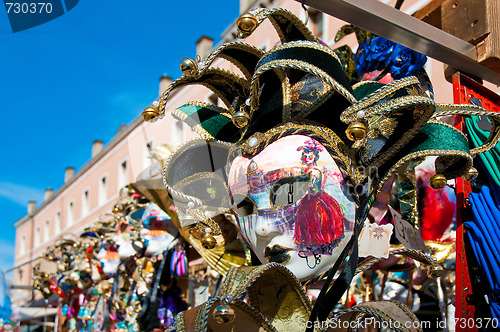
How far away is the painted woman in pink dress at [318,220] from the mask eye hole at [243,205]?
0.17 m

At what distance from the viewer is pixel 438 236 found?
7.94ft

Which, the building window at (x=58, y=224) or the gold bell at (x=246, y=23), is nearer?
the gold bell at (x=246, y=23)

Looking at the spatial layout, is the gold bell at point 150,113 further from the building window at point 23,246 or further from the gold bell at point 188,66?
the building window at point 23,246

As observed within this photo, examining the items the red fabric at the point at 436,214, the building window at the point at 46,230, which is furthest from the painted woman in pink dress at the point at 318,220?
the building window at the point at 46,230

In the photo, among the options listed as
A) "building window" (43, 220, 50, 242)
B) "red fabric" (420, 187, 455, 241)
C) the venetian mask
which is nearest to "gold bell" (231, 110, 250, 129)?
the venetian mask

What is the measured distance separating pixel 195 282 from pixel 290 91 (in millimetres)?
2315

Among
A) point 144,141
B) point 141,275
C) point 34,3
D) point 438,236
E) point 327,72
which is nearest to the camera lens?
point 34,3

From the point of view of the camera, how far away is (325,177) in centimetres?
167

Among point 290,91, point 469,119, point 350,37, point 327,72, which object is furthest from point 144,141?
point 350,37

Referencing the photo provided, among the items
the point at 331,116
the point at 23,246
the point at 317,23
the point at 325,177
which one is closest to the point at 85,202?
the point at 23,246

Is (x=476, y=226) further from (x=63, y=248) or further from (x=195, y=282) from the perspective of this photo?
(x=63, y=248)

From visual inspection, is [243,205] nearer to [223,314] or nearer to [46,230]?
[223,314]

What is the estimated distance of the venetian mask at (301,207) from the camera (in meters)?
1.65

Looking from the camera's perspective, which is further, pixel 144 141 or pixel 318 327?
pixel 144 141
